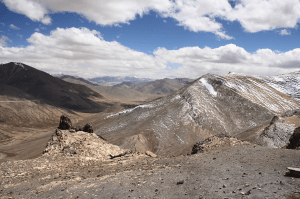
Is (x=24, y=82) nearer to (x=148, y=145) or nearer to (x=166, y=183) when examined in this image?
(x=148, y=145)

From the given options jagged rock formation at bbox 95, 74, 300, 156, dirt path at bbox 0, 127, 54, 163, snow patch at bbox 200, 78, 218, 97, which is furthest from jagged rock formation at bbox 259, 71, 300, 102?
dirt path at bbox 0, 127, 54, 163

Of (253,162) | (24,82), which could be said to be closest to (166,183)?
(253,162)

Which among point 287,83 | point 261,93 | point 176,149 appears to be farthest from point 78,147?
point 287,83

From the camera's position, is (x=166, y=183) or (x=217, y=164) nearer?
(x=166, y=183)

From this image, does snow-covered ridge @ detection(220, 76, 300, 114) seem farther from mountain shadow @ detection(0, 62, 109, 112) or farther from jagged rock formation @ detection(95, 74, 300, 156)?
Answer: mountain shadow @ detection(0, 62, 109, 112)

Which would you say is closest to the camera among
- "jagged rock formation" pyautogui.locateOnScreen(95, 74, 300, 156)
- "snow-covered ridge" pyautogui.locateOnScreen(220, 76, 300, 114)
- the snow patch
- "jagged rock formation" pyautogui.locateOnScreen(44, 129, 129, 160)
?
"jagged rock formation" pyautogui.locateOnScreen(44, 129, 129, 160)

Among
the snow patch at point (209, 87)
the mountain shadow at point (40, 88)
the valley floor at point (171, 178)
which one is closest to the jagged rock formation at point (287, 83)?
the snow patch at point (209, 87)
